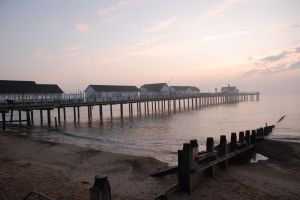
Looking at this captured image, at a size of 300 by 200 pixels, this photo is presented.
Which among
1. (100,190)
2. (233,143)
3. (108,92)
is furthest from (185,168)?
(108,92)

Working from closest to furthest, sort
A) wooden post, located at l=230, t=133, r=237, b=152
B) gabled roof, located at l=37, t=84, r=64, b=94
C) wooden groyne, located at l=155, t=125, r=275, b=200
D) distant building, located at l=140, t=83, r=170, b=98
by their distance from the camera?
wooden groyne, located at l=155, t=125, r=275, b=200, wooden post, located at l=230, t=133, r=237, b=152, gabled roof, located at l=37, t=84, r=64, b=94, distant building, located at l=140, t=83, r=170, b=98

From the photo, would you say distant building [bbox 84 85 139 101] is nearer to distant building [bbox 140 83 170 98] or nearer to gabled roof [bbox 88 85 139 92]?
gabled roof [bbox 88 85 139 92]

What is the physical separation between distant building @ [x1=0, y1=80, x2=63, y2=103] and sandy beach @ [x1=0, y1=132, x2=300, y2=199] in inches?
1025

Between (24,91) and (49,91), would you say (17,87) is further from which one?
(49,91)

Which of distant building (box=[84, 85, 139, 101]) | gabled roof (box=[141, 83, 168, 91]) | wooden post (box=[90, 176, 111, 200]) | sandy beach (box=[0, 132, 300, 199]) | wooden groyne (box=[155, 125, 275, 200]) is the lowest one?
sandy beach (box=[0, 132, 300, 199])

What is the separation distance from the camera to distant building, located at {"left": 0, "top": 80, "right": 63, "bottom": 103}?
40122mm

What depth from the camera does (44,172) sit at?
11.5 metres

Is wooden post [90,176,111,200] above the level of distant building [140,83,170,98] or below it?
below

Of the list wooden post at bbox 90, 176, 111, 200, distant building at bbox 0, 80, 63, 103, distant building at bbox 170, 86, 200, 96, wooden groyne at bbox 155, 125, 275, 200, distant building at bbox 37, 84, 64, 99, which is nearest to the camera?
wooden post at bbox 90, 176, 111, 200

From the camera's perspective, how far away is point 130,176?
11.7 meters

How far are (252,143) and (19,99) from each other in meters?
35.5

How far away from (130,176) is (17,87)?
36782 mm

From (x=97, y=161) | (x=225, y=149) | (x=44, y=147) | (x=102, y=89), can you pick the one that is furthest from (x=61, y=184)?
(x=102, y=89)

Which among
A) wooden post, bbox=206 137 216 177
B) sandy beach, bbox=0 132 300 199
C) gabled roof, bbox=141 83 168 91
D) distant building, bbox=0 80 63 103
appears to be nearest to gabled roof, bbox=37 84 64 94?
distant building, bbox=0 80 63 103
